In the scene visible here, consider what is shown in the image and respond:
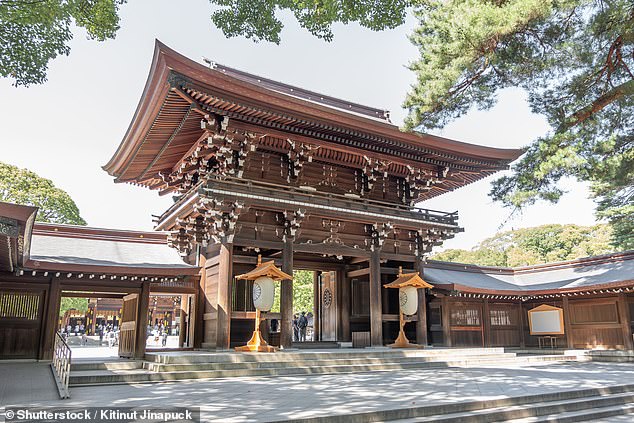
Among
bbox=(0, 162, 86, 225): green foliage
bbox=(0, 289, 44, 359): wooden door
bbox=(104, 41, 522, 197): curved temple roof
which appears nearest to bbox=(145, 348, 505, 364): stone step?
bbox=(0, 289, 44, 359): wooden door

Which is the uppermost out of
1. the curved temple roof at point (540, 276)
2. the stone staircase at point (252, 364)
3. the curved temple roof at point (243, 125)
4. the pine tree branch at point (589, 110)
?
the curved temple roof at point (243, 125)

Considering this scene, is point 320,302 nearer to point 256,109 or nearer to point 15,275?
point 256,109

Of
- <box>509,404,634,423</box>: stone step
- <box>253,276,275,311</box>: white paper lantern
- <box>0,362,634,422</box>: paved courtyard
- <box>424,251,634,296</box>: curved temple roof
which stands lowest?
<box>509,404,634,423</box>: stone step

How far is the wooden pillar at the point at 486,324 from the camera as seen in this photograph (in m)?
19.2

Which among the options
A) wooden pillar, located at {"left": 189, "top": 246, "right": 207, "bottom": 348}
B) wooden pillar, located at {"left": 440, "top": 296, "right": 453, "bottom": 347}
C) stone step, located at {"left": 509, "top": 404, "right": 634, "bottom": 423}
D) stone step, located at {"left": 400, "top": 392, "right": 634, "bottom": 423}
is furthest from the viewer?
wooden pillar, located at {"left": 440, "top": 296, "right": 453, "bottom": 347}

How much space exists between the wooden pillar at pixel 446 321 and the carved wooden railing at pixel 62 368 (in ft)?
42.8

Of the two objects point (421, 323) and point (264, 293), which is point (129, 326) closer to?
point (264, 293)

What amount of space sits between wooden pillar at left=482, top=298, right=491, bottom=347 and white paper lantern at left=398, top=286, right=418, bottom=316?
5702 millimetres

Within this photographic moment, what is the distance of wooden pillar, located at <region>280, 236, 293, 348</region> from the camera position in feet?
43.0

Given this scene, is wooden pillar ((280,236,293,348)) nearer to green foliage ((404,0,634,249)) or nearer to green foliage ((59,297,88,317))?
green foliage ((404,0,634,249))

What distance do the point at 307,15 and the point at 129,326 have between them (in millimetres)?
9682

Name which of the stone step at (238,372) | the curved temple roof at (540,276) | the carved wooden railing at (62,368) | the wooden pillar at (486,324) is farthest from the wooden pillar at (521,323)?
the carved wooden railing at (62,368)

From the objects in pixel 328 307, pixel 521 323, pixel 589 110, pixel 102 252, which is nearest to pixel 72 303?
pixel 102 252

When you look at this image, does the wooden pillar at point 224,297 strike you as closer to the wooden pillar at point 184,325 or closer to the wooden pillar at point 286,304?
the wooden pillar at point 286,304
